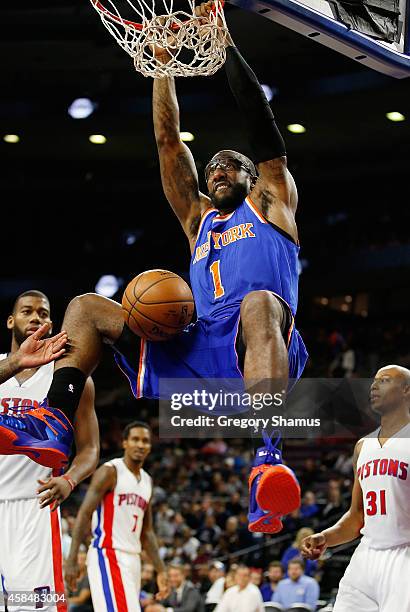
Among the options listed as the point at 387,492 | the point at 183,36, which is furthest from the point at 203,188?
the point at 183,36

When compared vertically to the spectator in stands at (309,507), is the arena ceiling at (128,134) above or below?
above

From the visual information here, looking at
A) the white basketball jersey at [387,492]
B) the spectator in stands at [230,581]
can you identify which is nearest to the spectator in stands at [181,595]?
the spectator in stands at [230,581]

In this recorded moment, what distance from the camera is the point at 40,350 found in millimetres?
4414

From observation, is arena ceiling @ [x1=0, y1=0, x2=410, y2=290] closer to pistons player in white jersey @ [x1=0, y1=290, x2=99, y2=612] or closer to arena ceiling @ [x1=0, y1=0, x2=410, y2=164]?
arena ceiling @ [x1=0, y1=0, x2=410, y2=164]

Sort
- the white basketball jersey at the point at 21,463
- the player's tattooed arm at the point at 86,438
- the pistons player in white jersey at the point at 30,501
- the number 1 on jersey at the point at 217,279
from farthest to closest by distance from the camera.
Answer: the white basketball jersey at the point at 21,463 → the player's tattooed arm at the point at 86,438 → the pistons player in white jersey at the point at 30,501 → the number 1 on jersey at the point at 217,279

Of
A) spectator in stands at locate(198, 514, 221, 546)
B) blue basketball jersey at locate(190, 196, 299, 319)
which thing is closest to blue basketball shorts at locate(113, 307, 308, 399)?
blue basketball jersey at locate(190, 196, 299, 319)

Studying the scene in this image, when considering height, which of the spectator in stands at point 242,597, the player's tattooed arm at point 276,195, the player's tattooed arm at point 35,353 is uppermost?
the player's tattooed arm at point 276,195

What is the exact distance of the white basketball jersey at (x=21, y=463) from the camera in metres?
5.34

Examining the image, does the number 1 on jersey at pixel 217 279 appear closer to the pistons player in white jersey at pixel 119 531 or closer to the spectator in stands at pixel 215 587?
the pistons player in white jersey at pixel 119 531

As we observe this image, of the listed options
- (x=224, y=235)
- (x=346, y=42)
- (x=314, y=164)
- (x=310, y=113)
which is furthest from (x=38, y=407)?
(x=314, y=164)

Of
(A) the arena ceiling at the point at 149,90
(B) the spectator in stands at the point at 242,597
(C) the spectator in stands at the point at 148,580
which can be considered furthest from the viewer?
(A) the arena ceiling at the point at 149,90

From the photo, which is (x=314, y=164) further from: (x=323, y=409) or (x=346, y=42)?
(x=346, y=42)

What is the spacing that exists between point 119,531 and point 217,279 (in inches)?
125

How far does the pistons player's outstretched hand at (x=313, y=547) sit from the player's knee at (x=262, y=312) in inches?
63.1
